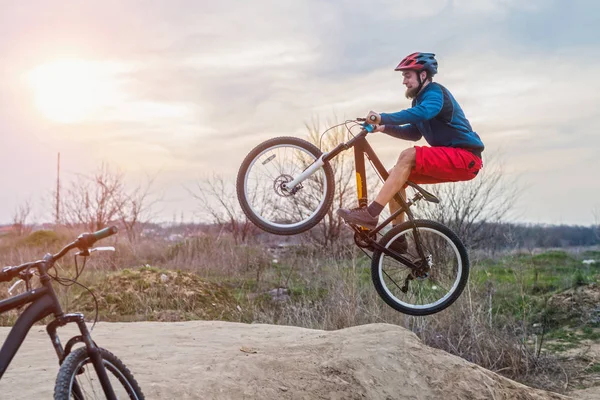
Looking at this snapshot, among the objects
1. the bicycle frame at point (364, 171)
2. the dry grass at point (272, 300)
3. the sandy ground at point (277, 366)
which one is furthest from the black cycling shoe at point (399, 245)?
the dry grass at point (272, 300)

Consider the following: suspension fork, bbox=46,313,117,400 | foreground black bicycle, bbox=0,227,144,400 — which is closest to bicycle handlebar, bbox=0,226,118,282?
foreground black bicycle, bbox=0,227,144,400

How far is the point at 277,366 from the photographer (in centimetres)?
803

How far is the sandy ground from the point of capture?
23.8 ft

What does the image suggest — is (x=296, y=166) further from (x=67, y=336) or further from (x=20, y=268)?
(x=67, y=336)

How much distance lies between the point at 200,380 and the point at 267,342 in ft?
5.75

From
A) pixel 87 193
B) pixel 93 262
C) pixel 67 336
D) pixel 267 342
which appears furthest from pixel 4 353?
pixel 87 193

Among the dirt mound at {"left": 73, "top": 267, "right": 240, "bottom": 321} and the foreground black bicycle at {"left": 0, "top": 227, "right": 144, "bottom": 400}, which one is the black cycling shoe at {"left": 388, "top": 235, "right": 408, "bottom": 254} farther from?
the dirt mound at {"left": 73, "top": 267, "right": 240, "bottom": 321}

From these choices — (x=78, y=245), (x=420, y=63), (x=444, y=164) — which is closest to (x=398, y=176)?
(x=444, y=164)

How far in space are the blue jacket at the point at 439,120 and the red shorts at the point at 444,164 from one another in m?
0.10

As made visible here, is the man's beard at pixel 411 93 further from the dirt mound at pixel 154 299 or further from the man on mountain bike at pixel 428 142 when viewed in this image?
the dirt mound at pixel 154 299

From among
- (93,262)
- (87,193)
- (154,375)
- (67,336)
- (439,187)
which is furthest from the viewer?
(87,193)

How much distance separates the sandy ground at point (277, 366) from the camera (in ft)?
23.8

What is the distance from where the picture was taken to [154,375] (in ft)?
23.7

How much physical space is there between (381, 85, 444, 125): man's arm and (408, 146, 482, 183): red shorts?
34 cm
